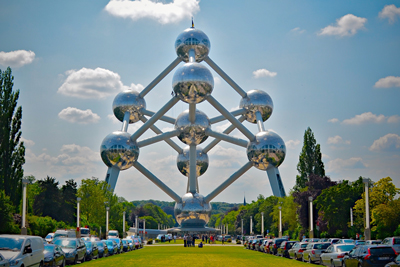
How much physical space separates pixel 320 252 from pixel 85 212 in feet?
137

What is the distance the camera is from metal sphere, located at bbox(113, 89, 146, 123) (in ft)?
214

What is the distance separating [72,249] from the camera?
23719 mm

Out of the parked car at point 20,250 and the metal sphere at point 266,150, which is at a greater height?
the metal sphere at point 266,150

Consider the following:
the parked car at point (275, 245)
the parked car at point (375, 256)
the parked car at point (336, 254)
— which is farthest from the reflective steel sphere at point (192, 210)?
the parked car at point (375, 256)

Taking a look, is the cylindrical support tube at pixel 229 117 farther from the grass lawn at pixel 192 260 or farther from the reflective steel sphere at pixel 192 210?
the grass lawn at pixel 192 260

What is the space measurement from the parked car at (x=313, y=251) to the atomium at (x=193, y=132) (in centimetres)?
2945

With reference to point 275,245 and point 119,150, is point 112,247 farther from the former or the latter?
point 119,150

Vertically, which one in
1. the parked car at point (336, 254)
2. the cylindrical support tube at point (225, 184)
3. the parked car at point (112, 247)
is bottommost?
the parked car at point (112, 247)

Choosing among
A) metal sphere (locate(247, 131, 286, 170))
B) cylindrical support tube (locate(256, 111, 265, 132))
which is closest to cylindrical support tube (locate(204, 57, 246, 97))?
cylindrical support tube (locate(256, 111, 265, 132))

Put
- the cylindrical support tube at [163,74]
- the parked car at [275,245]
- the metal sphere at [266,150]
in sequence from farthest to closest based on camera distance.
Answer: the cylindrical support tube at [163,74]
the metal sphere at [266,150]
the parked car at [275,245]

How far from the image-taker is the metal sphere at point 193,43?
201ft

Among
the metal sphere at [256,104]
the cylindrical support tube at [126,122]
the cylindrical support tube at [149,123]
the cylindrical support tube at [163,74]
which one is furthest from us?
the metal sphere at [256,104]

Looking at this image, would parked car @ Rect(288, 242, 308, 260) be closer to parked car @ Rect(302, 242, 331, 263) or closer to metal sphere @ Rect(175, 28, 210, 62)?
parked car @ Rect(302, 242, 331, 263)

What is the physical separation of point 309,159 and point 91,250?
43.1 meters
